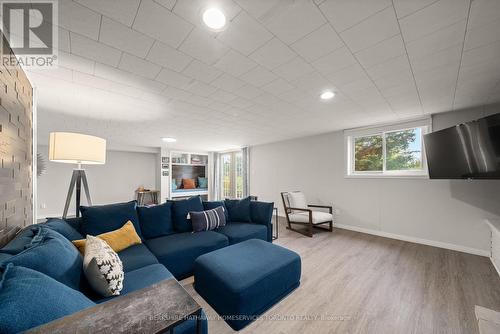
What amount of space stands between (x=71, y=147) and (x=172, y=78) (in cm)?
133

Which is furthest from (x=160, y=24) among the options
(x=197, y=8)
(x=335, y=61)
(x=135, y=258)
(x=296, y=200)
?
(x=296, y=200)

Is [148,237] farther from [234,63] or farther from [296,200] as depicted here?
[296,200]

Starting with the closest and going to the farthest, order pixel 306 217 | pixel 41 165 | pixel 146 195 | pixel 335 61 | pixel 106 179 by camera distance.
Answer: pixel 335 61
pixel 306 217
pixel 41 165
pixel 106 179
pixel 146 195

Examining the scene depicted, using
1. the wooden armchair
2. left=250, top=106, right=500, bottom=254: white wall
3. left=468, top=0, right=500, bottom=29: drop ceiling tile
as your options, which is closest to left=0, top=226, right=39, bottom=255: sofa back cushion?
left=468, top=0, right=500, bottom=29: drop ceiling tile

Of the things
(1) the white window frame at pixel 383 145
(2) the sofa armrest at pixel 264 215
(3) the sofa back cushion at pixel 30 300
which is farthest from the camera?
(1) the white window frame at pixel 383 145

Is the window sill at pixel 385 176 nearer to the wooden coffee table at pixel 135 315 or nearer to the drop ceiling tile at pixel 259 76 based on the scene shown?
the drop ceiling tile at pixel 259 76

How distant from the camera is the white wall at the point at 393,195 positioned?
112 inches

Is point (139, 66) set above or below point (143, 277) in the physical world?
above

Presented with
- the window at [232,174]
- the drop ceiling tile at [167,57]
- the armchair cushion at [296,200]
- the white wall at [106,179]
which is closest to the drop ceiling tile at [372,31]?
the drop ceiling tile at [167,57]

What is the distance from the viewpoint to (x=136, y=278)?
1446 millimetres

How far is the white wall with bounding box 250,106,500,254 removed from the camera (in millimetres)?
2844

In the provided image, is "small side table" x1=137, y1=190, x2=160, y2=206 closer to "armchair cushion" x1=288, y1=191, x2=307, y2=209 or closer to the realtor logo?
"armchair cushion" x1=288, y1=191, x2=307, y2=209

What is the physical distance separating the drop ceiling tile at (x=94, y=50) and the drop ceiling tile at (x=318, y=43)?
5.11 ft

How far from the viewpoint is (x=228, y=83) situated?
2.12 meters
